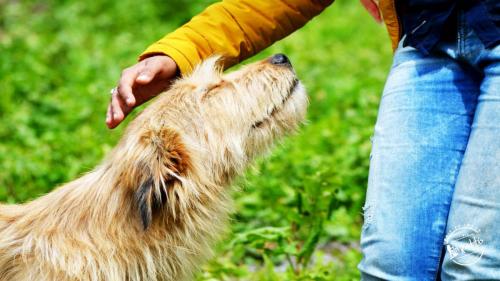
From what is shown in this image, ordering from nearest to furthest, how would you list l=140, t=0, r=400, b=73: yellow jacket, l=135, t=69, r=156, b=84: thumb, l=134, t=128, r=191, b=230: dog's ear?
1. l=134, t=128, r=191, b=230: dog's ear
2. l=135, t=69, r=156, b=84: thumb
3. l=140, t=0, r=400, b=73: yellow jacket

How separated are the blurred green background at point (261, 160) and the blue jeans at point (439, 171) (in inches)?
29.6

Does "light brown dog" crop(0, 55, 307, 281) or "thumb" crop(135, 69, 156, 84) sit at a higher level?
"thumb" crop(135, 69, 156, 84)

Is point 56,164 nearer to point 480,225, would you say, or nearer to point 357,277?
point 357,277

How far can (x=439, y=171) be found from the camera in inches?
105

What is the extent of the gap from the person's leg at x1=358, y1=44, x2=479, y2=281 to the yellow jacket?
0.72m

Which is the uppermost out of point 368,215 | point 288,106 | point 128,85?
point 128,85

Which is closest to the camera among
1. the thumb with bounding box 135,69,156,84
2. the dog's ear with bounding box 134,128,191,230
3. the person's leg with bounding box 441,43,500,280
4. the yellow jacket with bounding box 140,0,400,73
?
the person's leg with bounding box 441,43,500,280

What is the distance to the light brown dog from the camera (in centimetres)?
280

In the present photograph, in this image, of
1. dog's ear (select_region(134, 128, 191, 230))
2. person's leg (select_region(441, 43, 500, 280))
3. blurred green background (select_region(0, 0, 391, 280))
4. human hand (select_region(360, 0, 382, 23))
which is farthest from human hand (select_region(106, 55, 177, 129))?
person's leg (select_region(441, 43, 500, 280))

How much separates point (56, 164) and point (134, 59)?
2.68m

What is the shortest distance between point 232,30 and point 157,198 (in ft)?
2.95

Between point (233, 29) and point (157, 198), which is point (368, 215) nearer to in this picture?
point (157, 198)

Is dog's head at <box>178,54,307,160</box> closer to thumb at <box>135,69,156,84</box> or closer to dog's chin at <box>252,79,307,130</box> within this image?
dog's chin at <box>252,79,307,130</box>

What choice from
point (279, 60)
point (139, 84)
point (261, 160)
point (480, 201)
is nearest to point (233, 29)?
point (279, 60)
